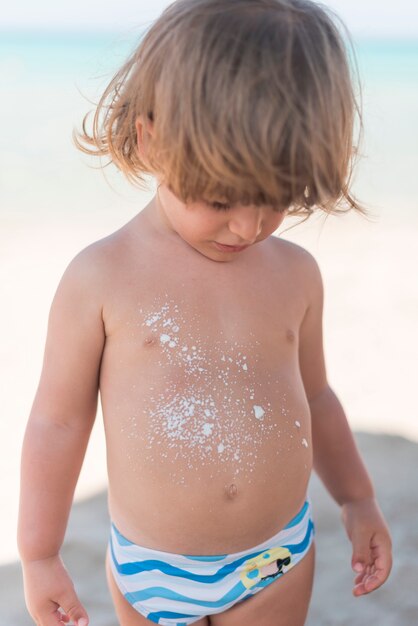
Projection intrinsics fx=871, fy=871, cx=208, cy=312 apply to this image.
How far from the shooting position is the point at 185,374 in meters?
1.52

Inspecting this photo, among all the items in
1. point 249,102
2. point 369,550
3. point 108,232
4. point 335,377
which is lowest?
point 108,232

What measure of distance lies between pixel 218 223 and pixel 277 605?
2.44 ft

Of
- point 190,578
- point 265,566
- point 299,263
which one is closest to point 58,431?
point 190,578

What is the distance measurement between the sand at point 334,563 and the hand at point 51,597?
783mm

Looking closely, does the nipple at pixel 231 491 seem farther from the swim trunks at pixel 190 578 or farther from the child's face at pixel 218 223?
the child's face at pixel 218 223

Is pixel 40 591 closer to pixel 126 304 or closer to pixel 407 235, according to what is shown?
pixel 126 304

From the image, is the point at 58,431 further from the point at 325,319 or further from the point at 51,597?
the point at 325,319

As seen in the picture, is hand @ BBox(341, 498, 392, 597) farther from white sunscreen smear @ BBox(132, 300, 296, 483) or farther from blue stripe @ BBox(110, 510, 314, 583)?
white sunscreen smear @ BBox(132, 300, 296, 483)

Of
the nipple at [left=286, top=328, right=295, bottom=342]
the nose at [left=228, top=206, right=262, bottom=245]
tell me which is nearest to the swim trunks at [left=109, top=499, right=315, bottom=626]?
the nipple at [left=286, top=328, right=295, bottom=342]

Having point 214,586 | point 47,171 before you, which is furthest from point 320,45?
point 47,171

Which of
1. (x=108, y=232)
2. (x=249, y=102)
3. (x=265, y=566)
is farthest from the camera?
(x=108, y=232)

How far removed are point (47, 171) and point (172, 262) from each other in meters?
5.27

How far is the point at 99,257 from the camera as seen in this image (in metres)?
1.54

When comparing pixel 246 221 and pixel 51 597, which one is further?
pixel 51 597
